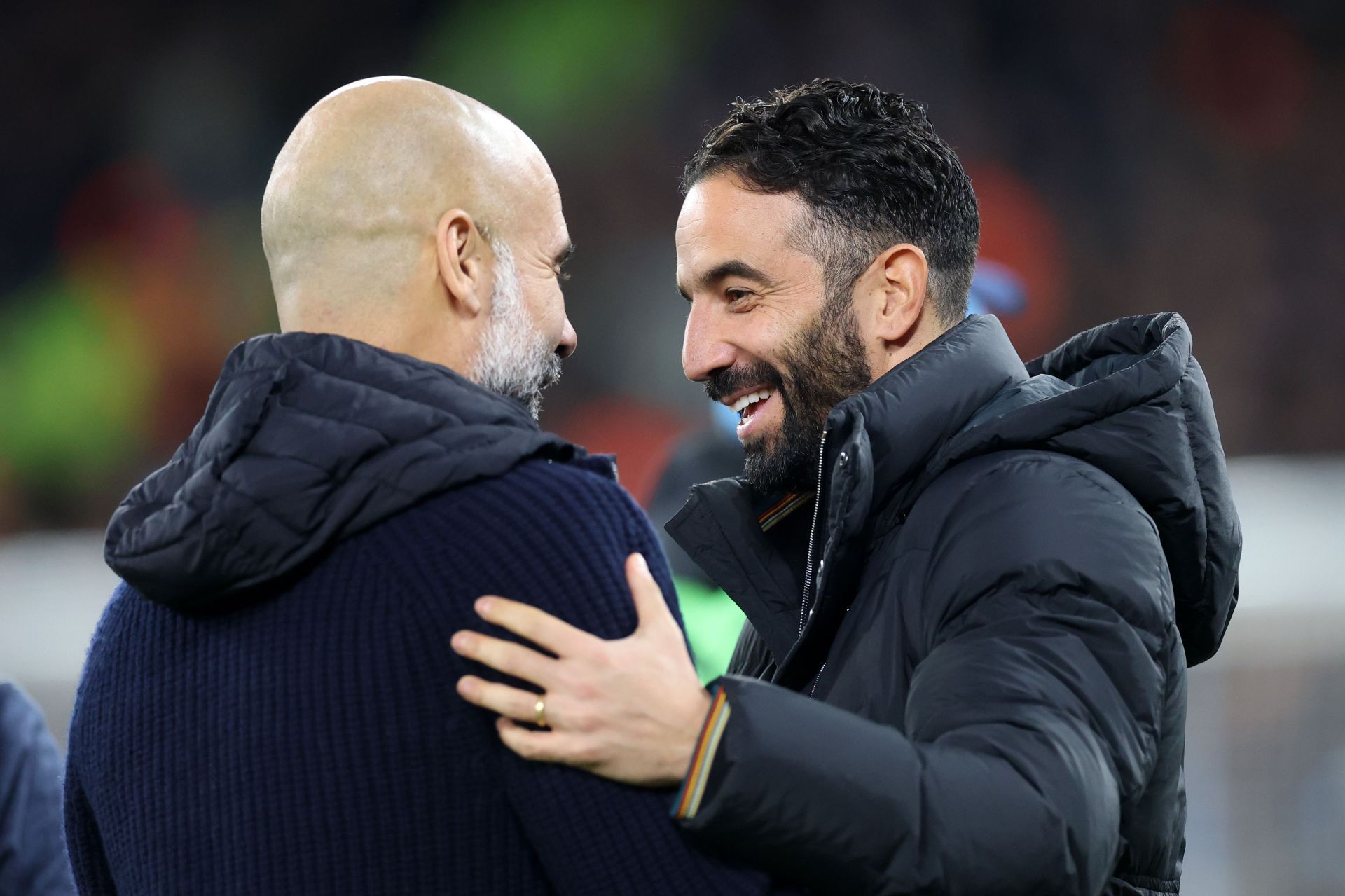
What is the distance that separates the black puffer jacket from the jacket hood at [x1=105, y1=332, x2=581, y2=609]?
281 millimetres

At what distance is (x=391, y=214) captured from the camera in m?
1.13

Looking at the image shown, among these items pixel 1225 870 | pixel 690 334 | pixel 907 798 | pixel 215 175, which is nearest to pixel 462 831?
pixel 907 798

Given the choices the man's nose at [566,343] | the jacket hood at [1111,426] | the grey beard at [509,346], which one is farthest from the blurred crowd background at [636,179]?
the grey beard at [509,346]

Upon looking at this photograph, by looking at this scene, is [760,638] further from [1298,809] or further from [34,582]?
[34,582]

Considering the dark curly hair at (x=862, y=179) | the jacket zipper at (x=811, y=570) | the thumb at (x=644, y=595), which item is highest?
the dark curly hair at (x=862, y=179)

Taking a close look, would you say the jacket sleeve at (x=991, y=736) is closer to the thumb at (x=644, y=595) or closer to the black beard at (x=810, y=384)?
the thumb at (x=644, y=595)

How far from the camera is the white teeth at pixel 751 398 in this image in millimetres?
1683

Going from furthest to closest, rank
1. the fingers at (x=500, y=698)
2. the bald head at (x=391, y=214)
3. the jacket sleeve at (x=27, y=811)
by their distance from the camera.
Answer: the jacket sleeve at (x=27, y=811), the bald head at (x=391, y=214), the fingers at (x=500, y=698)

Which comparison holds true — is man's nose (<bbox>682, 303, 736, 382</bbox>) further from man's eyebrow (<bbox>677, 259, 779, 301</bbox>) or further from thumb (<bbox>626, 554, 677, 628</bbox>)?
thumb (<bbox>626, 554, 677, 628</bbox>)

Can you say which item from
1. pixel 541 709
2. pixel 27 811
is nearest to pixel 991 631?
pixel 541 709

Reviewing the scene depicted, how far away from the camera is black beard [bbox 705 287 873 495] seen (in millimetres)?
1631

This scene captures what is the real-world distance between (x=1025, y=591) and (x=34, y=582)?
447 centimetres

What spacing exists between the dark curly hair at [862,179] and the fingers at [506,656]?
833mm

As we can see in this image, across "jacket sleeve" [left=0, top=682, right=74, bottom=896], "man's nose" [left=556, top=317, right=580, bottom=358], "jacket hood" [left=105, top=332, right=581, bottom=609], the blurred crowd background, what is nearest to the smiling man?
"jacket hood" [left=105, top=332, right=581, bottom=609]
